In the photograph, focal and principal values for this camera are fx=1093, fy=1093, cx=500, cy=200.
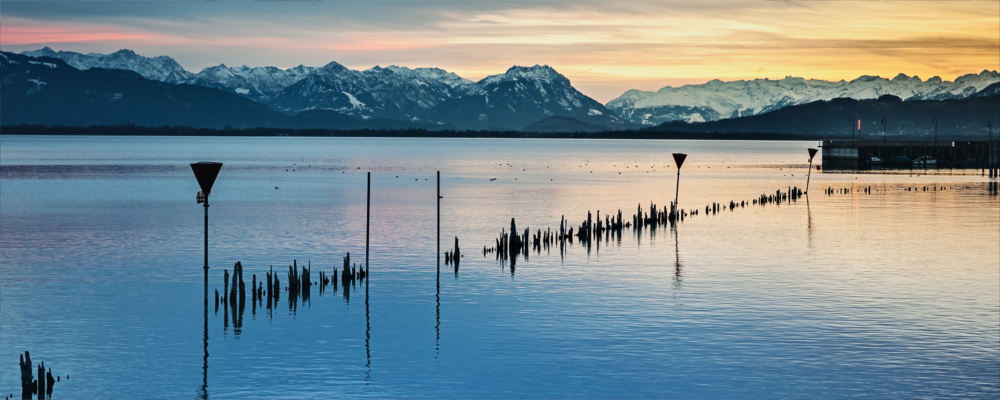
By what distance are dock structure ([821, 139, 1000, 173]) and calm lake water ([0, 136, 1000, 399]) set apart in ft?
364

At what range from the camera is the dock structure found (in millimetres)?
185750

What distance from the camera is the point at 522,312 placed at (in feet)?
123

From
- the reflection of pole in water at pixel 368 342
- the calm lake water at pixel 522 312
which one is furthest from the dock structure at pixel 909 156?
the reflection of pole in water at pixel 368 342

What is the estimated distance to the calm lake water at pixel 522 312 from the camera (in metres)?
27.6

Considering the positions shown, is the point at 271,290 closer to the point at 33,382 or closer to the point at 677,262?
the point at 33,382

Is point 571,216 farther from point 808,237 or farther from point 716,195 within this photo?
point 716,195

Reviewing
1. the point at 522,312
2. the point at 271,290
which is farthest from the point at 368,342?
the point at 271,290

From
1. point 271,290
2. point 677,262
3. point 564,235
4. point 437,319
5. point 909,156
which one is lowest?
point 437,319

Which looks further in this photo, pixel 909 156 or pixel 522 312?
pixel 909 156

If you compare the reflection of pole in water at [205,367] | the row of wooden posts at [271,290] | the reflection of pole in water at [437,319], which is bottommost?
the reflection of pole in water at [205,367]

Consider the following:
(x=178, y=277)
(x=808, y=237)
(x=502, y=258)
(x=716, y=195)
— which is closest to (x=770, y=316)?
(x=502, y=258)

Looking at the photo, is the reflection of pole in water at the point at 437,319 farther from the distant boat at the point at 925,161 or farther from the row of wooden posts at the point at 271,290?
the distant boat at the point at 925,161

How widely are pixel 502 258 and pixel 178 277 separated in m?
15.2

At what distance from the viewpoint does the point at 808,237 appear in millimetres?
65688
